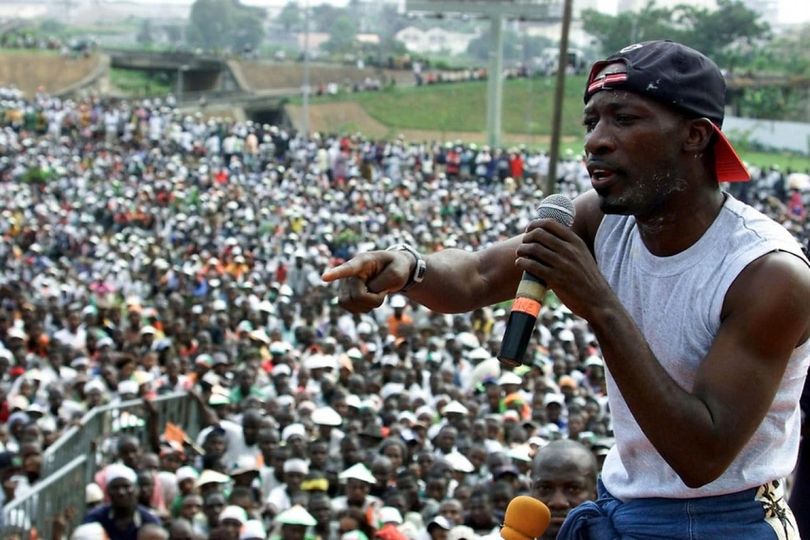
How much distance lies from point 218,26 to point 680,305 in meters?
88.2

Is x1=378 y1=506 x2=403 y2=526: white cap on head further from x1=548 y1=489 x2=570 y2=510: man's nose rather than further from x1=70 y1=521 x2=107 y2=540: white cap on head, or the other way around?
x1=548 y1=489 x2=570 y2=510: man's nose

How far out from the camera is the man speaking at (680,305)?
2039 mm

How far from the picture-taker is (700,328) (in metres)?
2.16

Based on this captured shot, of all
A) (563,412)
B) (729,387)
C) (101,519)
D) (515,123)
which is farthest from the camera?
(515,123)

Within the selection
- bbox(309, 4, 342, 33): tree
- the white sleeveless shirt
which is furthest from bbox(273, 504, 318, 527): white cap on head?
bbox(309, 4, 342, 33): tree

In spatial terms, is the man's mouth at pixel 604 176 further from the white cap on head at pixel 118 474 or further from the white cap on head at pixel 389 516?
the white cap on head at pixel 118 474

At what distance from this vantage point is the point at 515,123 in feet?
155

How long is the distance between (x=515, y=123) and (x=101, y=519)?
41.5m

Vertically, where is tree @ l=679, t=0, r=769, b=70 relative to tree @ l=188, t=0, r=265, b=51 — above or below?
above

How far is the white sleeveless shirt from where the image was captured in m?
2.15

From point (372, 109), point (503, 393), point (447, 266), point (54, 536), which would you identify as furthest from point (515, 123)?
point (447, 266)

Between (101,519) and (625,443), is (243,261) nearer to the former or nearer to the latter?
(101,519)

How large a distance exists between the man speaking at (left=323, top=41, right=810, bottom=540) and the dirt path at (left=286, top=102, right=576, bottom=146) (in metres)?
41.6

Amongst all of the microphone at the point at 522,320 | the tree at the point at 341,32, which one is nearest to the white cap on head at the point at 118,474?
the microphone at the point at 522,320
